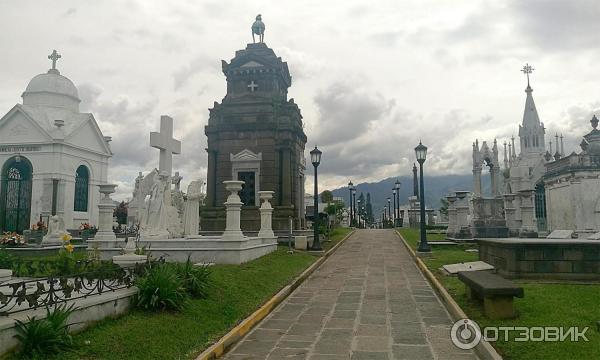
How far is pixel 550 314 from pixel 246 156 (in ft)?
60.3

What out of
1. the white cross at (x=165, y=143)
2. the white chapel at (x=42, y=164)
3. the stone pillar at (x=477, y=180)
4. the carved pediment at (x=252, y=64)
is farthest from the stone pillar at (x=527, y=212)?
the white chapel at (x=42, y=164)

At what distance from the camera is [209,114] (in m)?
24.8

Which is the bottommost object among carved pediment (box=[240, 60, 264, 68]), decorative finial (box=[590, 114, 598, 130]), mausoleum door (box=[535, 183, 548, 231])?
mausoleum door (box=[535, 183, 548, 231])

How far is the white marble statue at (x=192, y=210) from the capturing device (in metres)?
15.5

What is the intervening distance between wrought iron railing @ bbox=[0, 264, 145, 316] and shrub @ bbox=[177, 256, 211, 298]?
819 mm

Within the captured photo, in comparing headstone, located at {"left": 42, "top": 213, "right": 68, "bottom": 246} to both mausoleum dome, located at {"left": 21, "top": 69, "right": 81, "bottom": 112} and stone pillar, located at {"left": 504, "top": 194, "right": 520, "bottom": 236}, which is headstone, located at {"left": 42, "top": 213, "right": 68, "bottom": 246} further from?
stone pillar, located at {"left": 504, "top": 194, "right": 520, "bottom": 236}

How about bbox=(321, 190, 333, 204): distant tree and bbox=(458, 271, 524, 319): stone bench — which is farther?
bbox=(321, 190, 333, 204): distant tree

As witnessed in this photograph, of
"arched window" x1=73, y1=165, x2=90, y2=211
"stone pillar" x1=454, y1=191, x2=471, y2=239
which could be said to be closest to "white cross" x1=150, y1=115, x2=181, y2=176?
"stone pillar" x1=454, y1=191, x2=471, y2=239

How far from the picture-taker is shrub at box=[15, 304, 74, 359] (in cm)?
478

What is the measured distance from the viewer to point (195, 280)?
8141mm

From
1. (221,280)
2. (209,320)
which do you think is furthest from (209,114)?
(209,320)

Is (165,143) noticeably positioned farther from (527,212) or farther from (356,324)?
(527,212)

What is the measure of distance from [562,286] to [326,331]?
18.1 feet

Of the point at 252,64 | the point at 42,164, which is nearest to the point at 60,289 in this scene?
the point at 252,64
